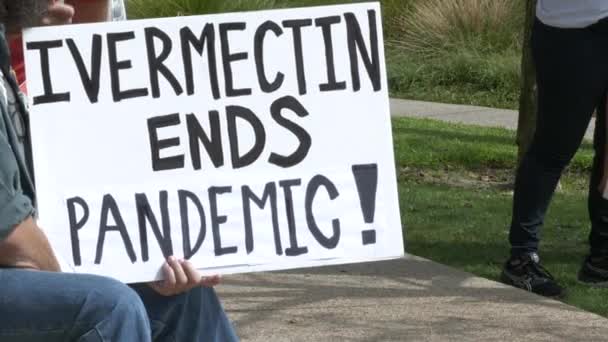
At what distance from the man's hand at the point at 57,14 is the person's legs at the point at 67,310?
66cm

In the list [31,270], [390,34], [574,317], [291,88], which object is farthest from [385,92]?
[390,34]

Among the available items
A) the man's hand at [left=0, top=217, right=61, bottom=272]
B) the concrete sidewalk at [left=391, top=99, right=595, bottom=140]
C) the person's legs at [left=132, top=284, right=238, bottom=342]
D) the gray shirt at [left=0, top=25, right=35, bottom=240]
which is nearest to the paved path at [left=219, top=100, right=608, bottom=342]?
the person's legs at [left=132, top=284, right=238, bottom=342]

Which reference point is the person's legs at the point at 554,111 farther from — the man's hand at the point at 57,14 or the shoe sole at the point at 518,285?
the man's hand at the point at 57,14

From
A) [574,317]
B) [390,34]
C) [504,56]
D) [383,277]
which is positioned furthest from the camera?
[390,34]

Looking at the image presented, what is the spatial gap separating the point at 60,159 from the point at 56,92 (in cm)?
15

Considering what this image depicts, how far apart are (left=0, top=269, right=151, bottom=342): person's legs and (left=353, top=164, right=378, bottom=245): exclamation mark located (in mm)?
666

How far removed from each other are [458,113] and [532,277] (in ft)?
22.1

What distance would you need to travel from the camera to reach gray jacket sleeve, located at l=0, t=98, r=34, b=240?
9.23 ft

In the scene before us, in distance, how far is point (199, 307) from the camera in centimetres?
326

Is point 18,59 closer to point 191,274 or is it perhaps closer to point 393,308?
point 191,274

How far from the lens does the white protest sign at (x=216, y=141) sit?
3129mm

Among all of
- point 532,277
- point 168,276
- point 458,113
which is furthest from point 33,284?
point 458,113

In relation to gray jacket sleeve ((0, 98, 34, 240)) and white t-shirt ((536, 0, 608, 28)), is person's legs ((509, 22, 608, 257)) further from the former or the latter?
gray jacket sleeve ((0, 98, 34, 240))

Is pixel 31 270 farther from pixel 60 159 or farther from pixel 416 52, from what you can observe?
pixel 416 52
